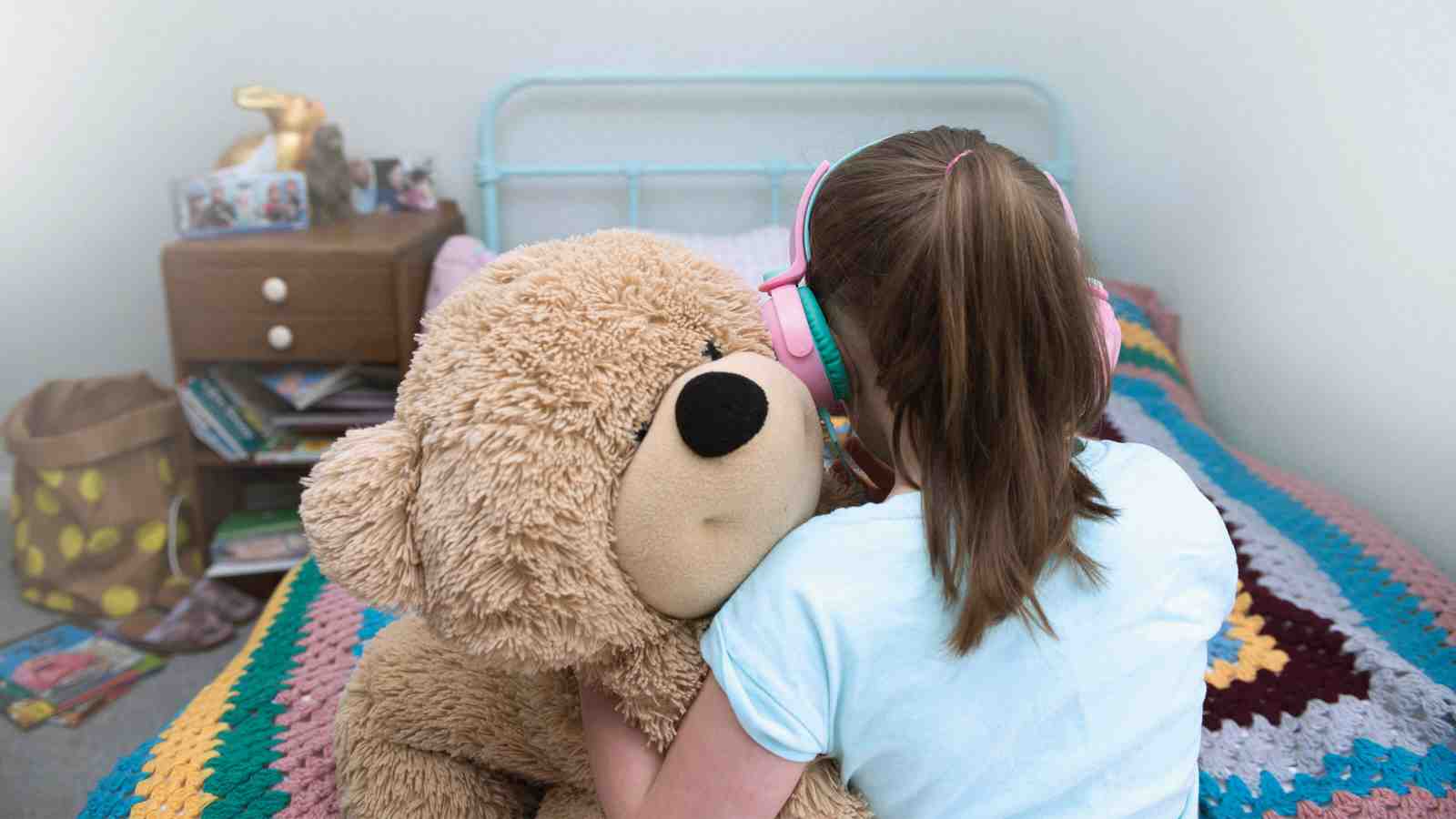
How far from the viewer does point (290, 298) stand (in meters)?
1.83

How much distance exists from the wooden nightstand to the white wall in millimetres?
470

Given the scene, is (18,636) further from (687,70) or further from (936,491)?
(936,491)

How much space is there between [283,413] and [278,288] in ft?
0.91

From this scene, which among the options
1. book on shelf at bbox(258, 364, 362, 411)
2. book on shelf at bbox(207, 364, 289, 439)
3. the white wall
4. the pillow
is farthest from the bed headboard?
book on shelf at bbox(207, 364, 289, 439)

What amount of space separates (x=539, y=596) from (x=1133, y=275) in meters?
1.92

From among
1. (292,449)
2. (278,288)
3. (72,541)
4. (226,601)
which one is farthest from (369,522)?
(72,541)

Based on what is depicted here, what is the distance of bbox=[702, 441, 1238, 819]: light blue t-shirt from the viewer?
619 mm

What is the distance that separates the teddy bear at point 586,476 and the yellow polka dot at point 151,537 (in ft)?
5.22

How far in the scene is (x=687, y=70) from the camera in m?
2.18

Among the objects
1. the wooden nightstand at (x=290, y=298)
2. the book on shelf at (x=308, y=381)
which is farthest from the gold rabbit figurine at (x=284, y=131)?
the book on shelf at (x=308, y=381)

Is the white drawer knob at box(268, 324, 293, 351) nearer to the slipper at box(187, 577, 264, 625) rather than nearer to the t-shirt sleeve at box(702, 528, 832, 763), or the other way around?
the slipper at box(187, 577, 264, 625)

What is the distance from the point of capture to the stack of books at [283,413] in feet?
6.21

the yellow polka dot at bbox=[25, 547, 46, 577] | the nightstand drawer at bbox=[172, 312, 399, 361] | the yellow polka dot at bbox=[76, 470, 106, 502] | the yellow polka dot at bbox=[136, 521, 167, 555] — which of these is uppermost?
the nightstand drawer at bbox=[172, 312, 399, 361]

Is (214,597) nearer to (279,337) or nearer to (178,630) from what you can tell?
(178,630)
